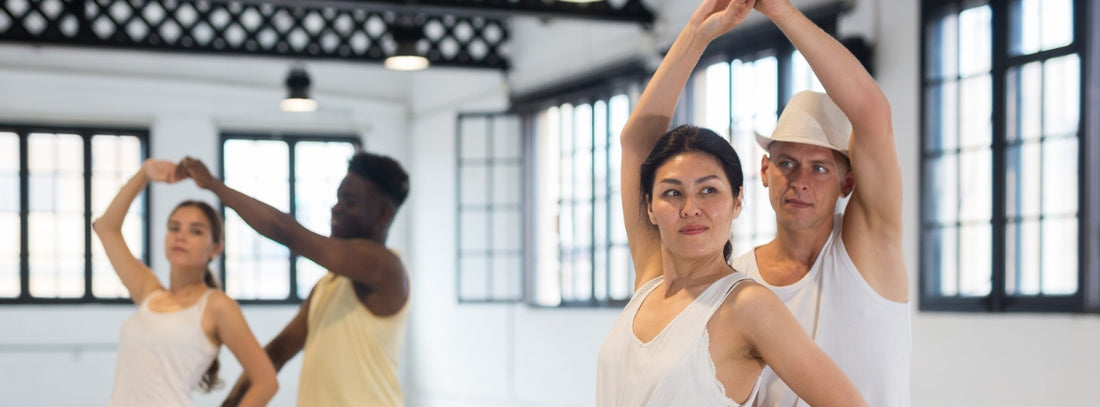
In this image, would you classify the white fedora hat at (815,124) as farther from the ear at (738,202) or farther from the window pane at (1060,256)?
the window pane at (1060,256)

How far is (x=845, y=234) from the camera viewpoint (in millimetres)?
2344

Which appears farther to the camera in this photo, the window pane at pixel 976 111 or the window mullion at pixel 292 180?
the window mullion at pixel 292 180

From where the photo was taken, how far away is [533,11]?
845 centimetres

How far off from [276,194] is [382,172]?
9.36 meters

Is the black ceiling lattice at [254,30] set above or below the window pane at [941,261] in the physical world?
above

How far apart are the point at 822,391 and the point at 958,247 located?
13.8 ft

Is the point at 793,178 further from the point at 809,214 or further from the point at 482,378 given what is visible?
the point at 482,378

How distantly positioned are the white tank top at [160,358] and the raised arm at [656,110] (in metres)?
1.75

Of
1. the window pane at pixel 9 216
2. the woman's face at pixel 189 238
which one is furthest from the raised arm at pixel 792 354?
the window pane at pixel 9 216

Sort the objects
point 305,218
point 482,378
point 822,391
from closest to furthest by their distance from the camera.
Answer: point 822,391 → point 482,378 → point 305,218

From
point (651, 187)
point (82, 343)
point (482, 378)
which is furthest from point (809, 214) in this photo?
point (82, 343)

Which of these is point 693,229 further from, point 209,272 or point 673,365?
point 209,272

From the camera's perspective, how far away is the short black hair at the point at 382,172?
145 inches

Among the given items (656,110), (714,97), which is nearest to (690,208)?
(656,110)
